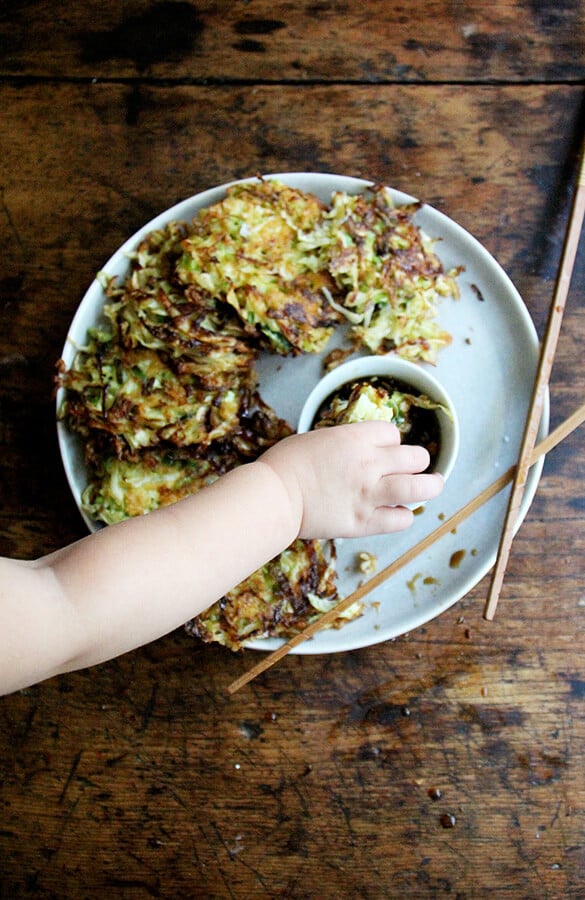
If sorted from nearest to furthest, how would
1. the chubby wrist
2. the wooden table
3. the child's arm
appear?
the child's arm → the chubby wrist → the wooden table

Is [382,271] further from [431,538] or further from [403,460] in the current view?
[431,538]

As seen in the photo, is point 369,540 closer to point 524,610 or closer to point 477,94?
point 524,610

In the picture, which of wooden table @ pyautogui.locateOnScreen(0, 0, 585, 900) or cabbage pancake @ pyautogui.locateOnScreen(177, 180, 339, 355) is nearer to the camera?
cabbage pancake @ pyautogui.locateOnScreen(177, 180, 339, 355)

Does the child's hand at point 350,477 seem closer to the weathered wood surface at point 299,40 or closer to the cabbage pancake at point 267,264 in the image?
the cabbage pancake at point 267,264

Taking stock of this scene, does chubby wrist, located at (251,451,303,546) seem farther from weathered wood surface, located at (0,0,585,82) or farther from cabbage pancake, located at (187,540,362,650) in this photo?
weathered wood surface, located at (0,0,585,82)

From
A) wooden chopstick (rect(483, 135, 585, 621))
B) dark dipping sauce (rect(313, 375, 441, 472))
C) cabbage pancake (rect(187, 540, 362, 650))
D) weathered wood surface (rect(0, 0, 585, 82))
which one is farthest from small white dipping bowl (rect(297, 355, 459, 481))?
weathered wood surface (rect(0, 0, 585, 82))

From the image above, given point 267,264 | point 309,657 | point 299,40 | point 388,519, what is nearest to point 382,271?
point 267,264
